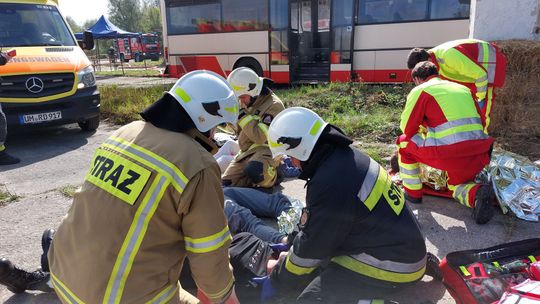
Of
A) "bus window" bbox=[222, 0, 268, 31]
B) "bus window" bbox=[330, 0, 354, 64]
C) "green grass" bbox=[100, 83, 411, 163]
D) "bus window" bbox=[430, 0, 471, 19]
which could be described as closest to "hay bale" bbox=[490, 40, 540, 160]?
"green grass" bbox=[100, 83, 411, 163]

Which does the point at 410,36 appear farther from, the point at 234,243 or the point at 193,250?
the point at 193,250

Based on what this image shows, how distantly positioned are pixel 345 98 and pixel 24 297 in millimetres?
6739

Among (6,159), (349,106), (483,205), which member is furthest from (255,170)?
(349,106)

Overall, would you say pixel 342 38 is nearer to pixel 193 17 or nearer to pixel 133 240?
pixel 193 17

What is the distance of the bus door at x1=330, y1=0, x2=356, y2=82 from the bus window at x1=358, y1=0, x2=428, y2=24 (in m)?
0.31

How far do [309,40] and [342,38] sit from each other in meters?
1.16

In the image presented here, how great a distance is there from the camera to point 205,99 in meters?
1.72

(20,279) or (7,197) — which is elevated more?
(20,279)

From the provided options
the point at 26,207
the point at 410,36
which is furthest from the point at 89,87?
the point at 410,36

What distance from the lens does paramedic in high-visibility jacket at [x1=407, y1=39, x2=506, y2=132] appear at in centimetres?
430

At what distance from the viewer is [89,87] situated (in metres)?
6.79

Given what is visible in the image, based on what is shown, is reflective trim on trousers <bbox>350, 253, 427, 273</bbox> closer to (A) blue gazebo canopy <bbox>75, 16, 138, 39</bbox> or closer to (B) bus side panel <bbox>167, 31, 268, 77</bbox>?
→ (B) bus side panel <bbox>167, 31, 268, 77</bbox>

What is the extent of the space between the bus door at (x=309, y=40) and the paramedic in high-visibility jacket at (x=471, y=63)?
686 cm

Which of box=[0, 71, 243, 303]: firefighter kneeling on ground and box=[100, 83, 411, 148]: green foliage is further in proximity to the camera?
box=[100, 83, 411, 148]: green foliage
